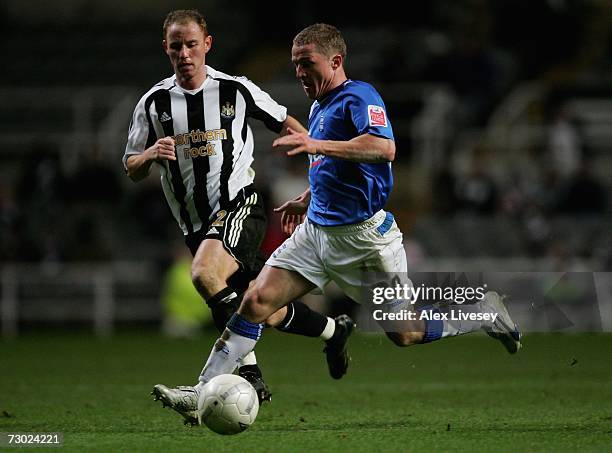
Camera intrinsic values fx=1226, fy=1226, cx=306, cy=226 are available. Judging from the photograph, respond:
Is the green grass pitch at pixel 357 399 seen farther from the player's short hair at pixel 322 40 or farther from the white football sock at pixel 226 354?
the player's short hair at pixel 322 40

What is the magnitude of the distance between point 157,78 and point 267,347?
7697mm

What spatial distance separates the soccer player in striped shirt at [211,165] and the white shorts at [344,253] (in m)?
→ 0.47

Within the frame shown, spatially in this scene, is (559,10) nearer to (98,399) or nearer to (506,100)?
(506,100)

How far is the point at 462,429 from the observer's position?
20.4ft

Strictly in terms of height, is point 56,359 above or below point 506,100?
below

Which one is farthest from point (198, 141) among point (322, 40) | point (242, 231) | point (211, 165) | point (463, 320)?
point (463, 320)

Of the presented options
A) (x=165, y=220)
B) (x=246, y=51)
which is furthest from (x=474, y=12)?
(x=165, y=220)

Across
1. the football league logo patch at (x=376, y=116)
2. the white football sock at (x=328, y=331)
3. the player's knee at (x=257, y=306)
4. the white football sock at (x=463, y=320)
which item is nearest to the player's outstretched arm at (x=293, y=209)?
→ the white football sock at (x=328, y=331)

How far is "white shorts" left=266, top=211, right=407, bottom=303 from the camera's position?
639cm

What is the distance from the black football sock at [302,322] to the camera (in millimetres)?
7125

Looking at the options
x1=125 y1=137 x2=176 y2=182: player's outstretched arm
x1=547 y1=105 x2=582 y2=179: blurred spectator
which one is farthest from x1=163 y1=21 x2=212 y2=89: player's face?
x1=547 y1=105 x2=582 y2=179: blurred spectator

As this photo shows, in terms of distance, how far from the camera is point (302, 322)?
7148 millimetres

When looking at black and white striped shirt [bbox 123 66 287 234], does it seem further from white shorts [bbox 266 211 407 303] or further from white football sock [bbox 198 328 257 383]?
white football sock [bbox 198 328 257 383]

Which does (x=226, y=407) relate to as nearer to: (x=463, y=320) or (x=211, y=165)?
(x=463, y=320)
